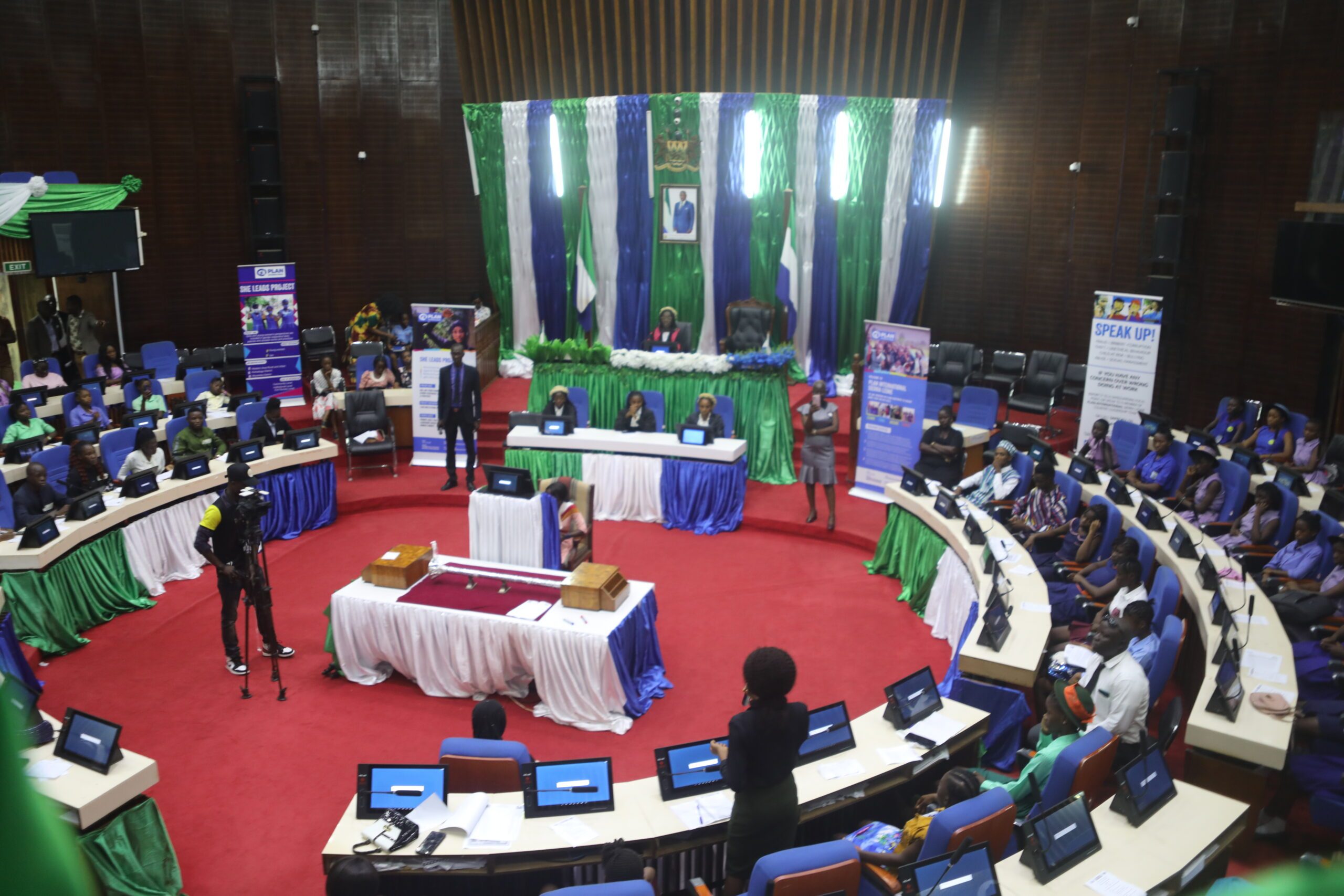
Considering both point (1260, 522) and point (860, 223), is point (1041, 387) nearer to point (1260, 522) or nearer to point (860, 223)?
point (860, 223)

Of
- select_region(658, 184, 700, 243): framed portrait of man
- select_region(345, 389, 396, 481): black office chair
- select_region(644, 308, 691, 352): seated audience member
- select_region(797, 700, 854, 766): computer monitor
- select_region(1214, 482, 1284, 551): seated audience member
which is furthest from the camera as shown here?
select_region(658, 184, 700, 243): framed portrait of man

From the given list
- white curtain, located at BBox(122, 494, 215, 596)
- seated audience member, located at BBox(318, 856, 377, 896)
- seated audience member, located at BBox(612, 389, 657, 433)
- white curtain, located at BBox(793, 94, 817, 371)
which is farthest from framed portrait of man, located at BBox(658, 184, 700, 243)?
seated audience member, located at BBox(318, 856, 377, 896)

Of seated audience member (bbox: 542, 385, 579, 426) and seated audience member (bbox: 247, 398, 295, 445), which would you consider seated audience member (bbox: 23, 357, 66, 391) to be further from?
seated audience member (bbox: 542, 385, 579, 426)

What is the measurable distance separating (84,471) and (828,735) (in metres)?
7.01

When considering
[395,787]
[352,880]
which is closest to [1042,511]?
[395,787]

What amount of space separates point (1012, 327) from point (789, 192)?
11.0ft

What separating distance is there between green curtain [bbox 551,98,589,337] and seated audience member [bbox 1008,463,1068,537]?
25.5 ft

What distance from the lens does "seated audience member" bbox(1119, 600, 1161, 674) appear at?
5402mm

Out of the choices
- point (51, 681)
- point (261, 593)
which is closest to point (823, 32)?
point (261, 593)

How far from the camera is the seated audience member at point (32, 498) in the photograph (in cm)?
814

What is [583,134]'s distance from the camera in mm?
14141

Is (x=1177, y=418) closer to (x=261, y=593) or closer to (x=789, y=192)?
(x=789, y=192)

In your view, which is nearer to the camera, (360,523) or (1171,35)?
(360,523)

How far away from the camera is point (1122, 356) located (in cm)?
1059
